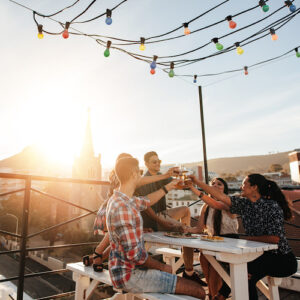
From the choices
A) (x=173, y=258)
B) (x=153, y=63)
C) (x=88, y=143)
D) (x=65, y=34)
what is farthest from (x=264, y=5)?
(x=88, y=143)

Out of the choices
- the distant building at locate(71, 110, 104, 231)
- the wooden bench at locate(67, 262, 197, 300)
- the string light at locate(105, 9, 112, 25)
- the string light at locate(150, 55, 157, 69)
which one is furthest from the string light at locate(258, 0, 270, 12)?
the distant building at locate(71, 110, 104, 231)

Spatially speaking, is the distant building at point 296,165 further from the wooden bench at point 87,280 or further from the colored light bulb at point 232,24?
the wooden bench at point 87,280

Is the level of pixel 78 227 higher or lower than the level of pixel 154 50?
lower

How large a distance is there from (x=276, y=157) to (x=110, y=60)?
100 meters

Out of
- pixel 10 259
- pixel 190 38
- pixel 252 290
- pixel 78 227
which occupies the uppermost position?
pixel 190 38

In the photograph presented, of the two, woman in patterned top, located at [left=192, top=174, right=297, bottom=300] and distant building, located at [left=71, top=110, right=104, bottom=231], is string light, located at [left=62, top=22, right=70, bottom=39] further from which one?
distant building, located at [left=71, top=110, right=104, bottom=231]

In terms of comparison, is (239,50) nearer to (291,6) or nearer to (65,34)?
(291,6)

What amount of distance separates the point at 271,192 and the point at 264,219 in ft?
0.99

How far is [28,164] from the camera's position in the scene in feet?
357

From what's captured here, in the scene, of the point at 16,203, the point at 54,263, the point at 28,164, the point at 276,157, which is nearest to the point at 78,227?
the point at 54,263

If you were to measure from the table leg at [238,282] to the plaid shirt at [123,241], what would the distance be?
0.66 meters

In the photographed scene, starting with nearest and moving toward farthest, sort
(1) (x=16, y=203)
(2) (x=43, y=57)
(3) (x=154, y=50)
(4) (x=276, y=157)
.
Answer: (3) (x=154, y=50) → (2) (x=43, y=57) → (1) (x=16, y=203) → (4) (x=276, y=157)

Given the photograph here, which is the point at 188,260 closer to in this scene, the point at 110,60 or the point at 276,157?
Result: the point at 110,60

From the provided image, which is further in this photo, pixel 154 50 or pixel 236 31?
pixel 154 50
